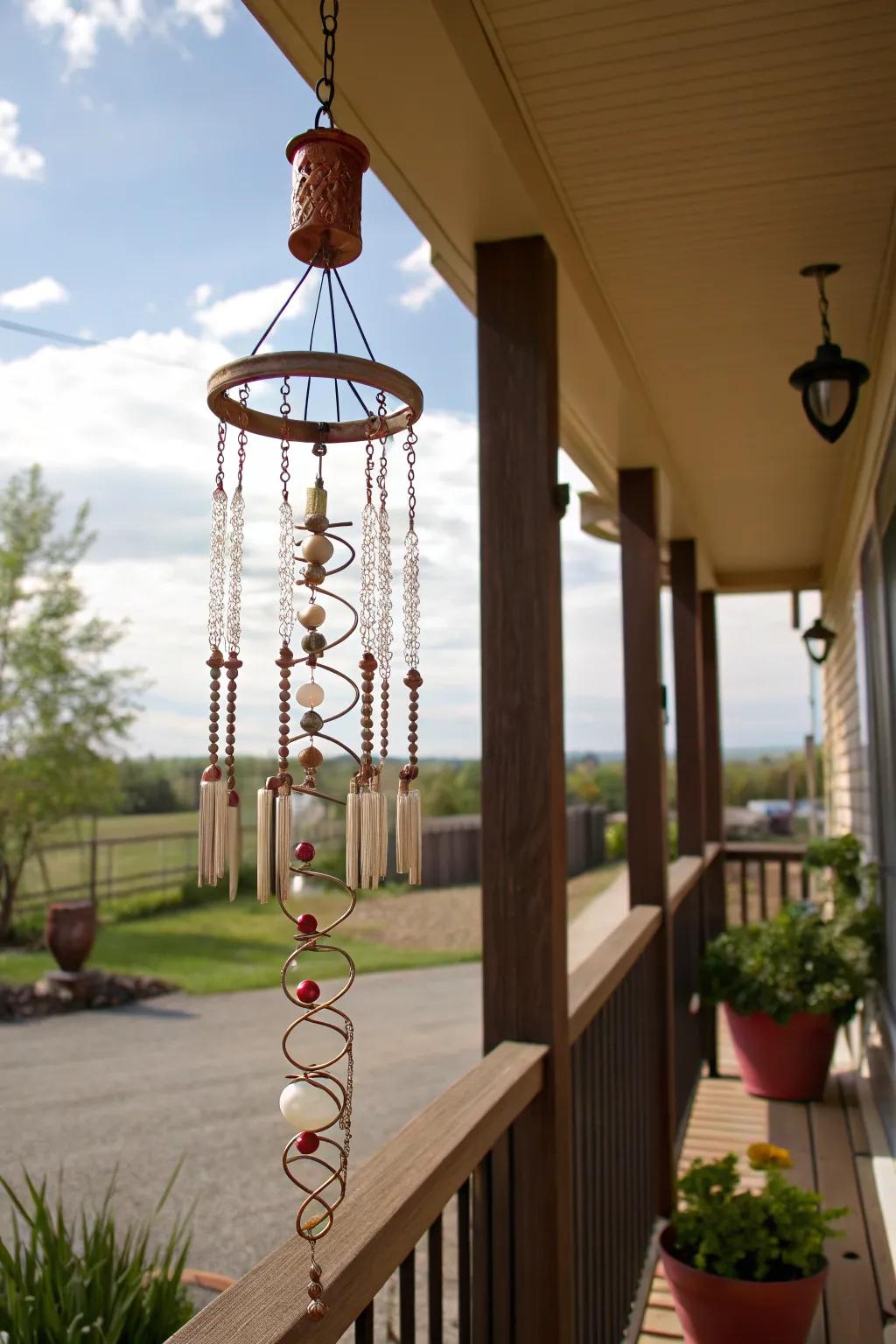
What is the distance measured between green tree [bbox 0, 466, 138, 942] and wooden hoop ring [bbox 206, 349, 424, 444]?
1081cm

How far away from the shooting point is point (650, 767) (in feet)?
12.0

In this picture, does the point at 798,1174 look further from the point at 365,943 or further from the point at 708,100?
the point at 365,943

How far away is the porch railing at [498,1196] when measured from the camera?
1.02m

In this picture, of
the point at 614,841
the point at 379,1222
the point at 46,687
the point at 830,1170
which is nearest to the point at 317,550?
the point at 379,1222

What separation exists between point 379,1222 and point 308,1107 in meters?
0.31

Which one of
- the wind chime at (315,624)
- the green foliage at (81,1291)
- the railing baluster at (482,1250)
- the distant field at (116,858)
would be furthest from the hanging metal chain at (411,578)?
the distant field at (116,858)

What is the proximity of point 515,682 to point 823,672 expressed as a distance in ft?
20.8

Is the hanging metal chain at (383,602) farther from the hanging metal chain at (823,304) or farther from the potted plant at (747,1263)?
the potted plant at (747,1263)

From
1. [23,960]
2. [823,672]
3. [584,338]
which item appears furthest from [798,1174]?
[23,960]

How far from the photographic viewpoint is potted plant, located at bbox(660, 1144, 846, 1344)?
7.66ft

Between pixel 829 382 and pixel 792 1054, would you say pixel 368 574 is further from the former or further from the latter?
pixel 792 1054

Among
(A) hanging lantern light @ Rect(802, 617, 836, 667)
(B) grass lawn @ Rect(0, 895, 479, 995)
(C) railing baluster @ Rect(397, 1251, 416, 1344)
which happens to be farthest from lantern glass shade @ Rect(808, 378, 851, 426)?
(B) grass lawn @ Rect(0, 895, 479, 995)

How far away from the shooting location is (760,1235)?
7.88 ft

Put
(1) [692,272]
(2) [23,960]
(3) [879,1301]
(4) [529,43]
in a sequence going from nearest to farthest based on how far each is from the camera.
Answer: (4) [529,43] → (1) [692,272] → (3) [879,1301] → (2) [23,960]
